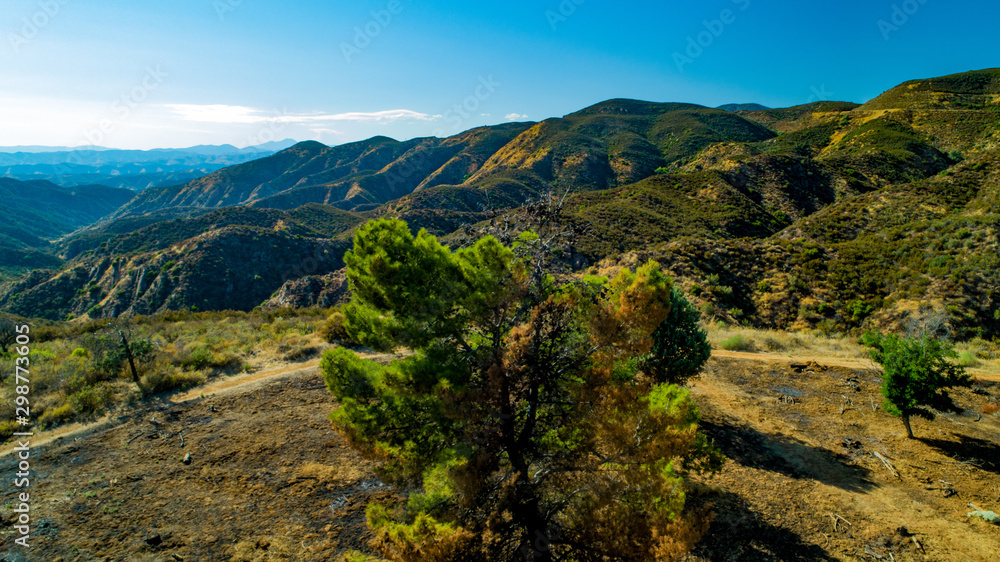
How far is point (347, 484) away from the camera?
26.2 feet

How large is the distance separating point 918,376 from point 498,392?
9606 millimetres

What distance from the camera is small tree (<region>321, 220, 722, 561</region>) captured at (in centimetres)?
450

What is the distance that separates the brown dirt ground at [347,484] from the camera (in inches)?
243

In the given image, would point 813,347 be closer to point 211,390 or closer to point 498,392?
point 498,392


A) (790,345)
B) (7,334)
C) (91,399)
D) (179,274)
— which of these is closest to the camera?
(91,399)

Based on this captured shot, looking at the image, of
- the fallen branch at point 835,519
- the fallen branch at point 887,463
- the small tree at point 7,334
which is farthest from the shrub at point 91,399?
the fallen branch at point 887,463

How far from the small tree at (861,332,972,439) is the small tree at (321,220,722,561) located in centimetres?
670

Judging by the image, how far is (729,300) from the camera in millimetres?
24125

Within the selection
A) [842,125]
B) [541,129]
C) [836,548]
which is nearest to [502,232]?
[836,548]

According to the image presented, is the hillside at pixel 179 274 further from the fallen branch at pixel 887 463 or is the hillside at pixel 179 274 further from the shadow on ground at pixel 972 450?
the shadow on ground at pixel 972 450

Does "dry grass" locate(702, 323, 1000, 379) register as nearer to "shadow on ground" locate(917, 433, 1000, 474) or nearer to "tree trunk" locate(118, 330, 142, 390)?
"shadow on ground" locate(917, 433, 1000, 474)

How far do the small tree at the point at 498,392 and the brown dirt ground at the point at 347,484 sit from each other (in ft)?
9.75

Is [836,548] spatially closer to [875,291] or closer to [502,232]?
[502,232]

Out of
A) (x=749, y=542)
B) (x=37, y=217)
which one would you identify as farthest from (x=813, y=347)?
(x=37, y=217)
